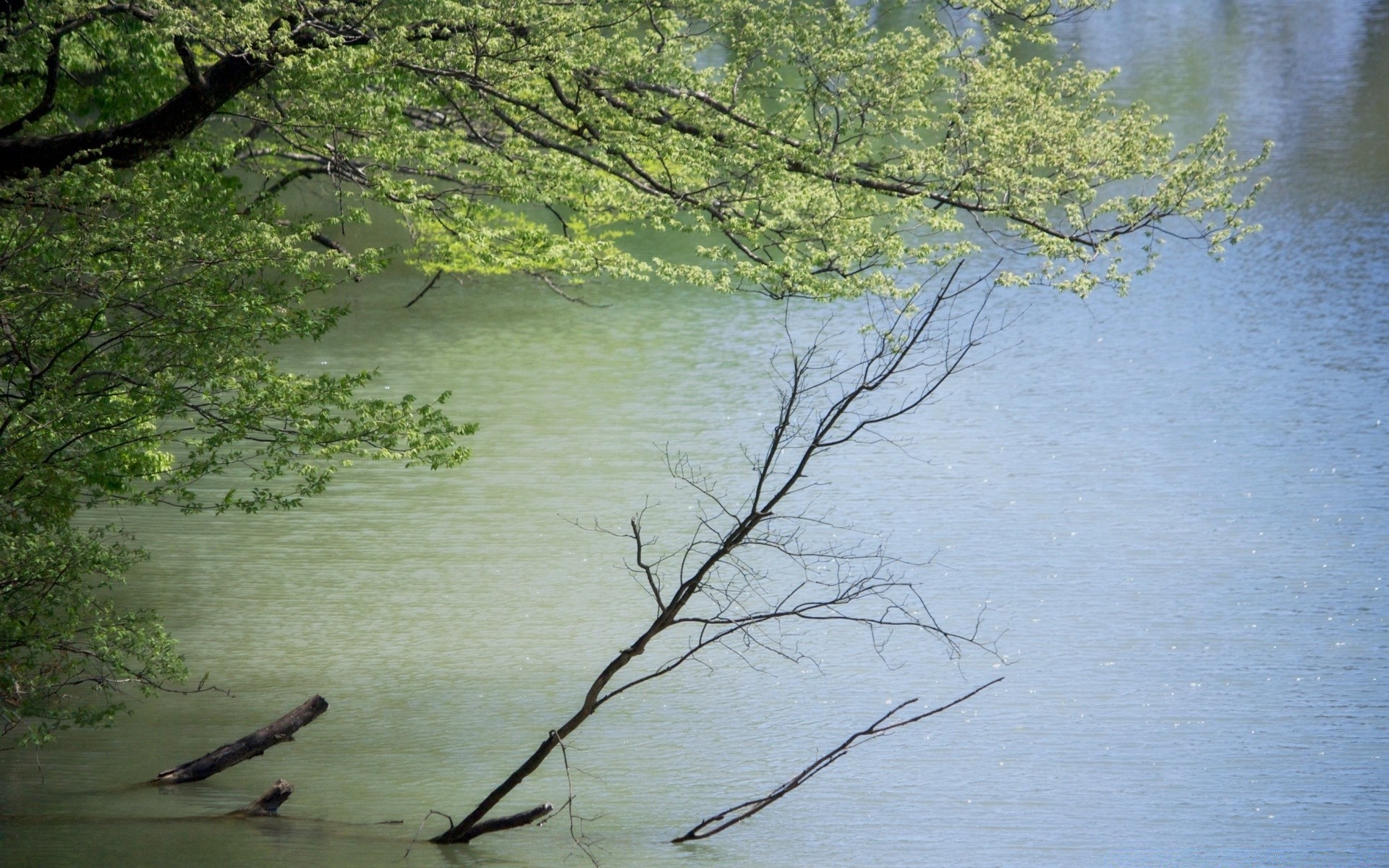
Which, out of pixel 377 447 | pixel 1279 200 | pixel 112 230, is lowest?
pixel 1279 200

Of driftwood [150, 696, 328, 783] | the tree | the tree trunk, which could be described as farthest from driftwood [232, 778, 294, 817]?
the tree trunk

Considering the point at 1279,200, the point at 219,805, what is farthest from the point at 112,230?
the point at 1279,200

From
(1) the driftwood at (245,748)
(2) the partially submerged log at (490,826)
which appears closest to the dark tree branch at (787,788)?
(2) the partially submerged log at (490,826)

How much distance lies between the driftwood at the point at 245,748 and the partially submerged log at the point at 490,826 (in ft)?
3.09

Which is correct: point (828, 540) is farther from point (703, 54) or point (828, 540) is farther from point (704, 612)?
point (703, 54)

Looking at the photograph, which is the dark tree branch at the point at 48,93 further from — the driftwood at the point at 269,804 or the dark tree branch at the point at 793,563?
the dark tree branch at the point at 793,563

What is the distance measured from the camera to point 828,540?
10789mm

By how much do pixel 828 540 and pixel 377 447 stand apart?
4.35 meters

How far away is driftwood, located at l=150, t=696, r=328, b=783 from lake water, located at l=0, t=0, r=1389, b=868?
15 centimetres

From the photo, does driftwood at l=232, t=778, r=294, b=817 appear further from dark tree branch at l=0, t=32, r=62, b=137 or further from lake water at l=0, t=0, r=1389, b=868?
dark tree branch at l=0, t=32, r=62, b=137

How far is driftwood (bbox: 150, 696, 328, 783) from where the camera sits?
6645 mm

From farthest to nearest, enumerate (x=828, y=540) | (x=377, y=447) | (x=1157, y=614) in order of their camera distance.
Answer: (x=828, y=540)
(x=1157, y=614)
(x=377, y=447)

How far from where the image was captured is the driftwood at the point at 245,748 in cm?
664

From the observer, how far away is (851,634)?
9.03 m
